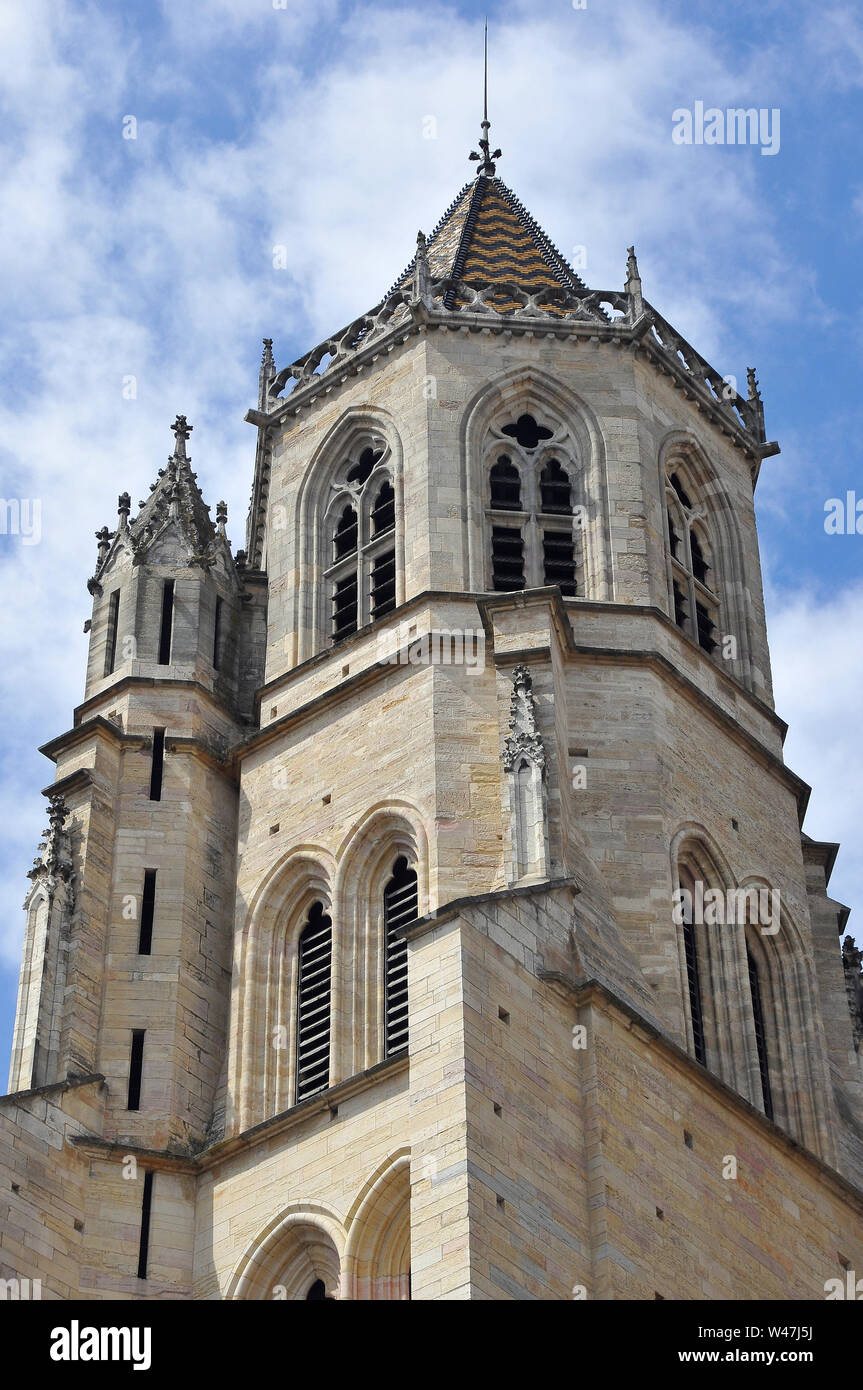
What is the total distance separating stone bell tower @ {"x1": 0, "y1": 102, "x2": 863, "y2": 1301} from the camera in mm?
30453

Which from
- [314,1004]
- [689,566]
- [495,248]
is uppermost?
[495,248]

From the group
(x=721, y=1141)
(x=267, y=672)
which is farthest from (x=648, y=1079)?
(x=267, y=672)

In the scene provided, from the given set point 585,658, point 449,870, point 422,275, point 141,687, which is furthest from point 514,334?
point 449,870

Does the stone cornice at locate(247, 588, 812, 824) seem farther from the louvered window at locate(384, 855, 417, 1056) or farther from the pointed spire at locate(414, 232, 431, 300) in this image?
the pointed spire at locate(414, 232, 431, 300)

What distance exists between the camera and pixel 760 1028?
36.1m

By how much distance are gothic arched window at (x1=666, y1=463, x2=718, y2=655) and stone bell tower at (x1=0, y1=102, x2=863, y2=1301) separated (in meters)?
0.08

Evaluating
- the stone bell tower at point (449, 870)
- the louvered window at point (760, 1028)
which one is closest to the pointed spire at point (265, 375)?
the stone bell tower at point (449, 870)

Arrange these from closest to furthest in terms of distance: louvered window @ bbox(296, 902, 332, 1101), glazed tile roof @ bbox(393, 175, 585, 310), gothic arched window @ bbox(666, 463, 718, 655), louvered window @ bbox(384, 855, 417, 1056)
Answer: louvered window @ bbox(384, 855, 417, 1056) → louvered window @ bbox(296, 902, 332, 1101) → gothic arched window @ bbox(666, 463, 718, 655) → glazed tile roof @ bbox(393, 175, 585, 310)

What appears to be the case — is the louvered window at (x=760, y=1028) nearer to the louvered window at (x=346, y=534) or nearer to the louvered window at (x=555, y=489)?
the louvered window at (x=555, y=489)

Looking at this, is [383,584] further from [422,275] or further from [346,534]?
[422,275]

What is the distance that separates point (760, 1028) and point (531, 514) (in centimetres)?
757

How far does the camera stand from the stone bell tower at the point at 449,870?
99.9ft

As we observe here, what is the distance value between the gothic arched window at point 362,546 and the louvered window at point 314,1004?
15.2ft

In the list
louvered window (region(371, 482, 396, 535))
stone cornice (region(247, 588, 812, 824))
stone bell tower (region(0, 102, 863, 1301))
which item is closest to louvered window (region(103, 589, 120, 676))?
stone bell tower (region(0, 102, 863, 1301))
